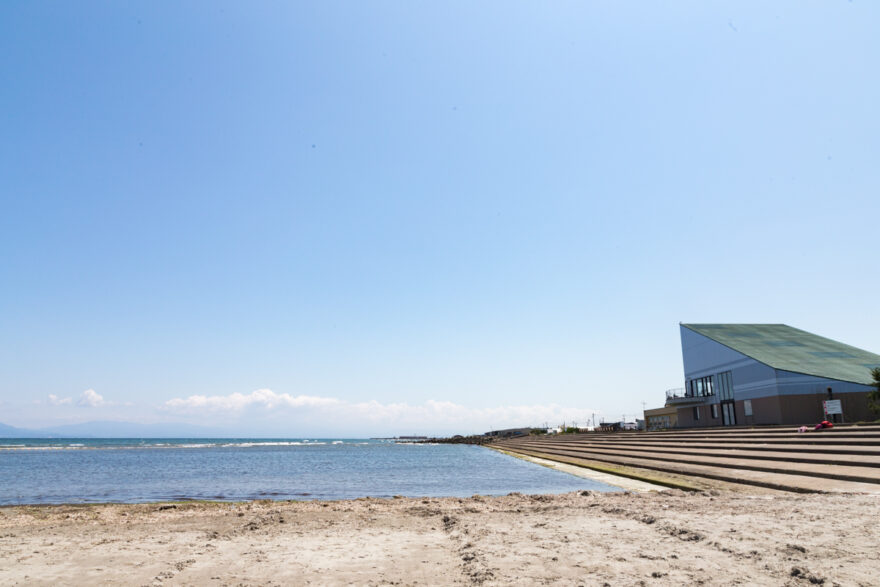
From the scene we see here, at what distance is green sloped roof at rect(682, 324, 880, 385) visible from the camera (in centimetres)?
4681

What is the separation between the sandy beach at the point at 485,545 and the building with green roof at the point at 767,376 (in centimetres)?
3464

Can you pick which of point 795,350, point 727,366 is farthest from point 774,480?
point 795,350

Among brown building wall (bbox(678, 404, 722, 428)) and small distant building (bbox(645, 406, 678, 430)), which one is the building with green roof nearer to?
brown building wall (bbox(678, 404, 722, 428))

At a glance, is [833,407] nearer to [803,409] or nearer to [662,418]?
[803,409]

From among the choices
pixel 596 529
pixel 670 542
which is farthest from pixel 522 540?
pixel 670 542

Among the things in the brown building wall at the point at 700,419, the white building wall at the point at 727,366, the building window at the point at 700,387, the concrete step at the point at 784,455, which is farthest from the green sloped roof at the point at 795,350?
the concrete step at the point at 784,455

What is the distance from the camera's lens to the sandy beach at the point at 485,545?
666 centimetres

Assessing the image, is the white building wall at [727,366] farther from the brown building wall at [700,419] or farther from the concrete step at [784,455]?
the concrete step at [784,455]

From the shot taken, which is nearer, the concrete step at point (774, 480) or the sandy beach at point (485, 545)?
the sandy beach at point (485, 545)

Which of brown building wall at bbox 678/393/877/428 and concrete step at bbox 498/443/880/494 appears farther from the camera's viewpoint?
brown building wall at bbox 678/393/877/428

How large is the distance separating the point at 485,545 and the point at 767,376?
47470 millimetres

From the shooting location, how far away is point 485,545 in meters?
8.51

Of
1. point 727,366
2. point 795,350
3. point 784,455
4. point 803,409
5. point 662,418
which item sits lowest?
point 662,418

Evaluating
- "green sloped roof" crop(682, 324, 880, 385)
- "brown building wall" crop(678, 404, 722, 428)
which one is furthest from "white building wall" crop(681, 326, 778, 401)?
"brown building wall" crop(678, 404, 722, 428)
